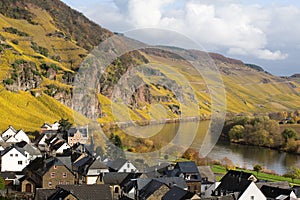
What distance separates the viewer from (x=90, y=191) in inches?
1214

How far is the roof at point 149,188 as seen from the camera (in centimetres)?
3338

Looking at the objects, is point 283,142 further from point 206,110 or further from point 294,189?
point 206,110

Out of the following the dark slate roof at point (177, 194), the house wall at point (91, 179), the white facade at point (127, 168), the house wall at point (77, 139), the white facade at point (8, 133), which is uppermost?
the white facade at point (8, 133)

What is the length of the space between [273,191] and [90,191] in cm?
1423

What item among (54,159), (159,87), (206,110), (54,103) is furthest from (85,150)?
(206,110)

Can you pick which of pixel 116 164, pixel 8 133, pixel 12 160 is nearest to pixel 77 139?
pixel 8 133

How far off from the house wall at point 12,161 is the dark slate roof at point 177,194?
22.3m

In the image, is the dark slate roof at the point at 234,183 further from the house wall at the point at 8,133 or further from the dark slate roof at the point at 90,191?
the house wall at the point at 8,133

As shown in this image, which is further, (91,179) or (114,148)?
(114,148)

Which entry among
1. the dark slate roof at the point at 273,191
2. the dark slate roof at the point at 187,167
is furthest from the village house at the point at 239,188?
the dark slate roof at the point at 187,167

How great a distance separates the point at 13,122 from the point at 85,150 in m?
28.9

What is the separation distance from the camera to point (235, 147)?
300 ft

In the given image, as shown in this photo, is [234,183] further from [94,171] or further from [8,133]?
[8,133]

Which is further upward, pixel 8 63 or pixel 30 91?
pixel 8 63
